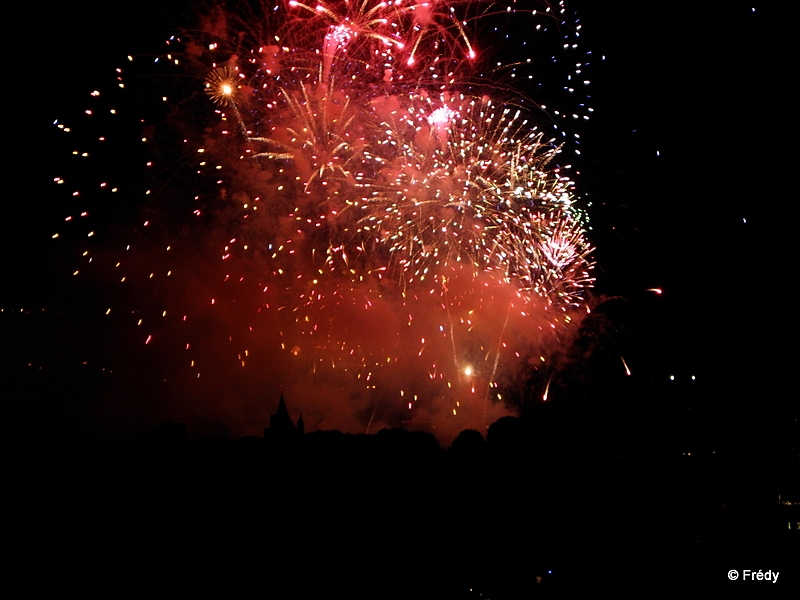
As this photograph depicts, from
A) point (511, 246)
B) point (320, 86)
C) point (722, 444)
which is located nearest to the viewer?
point (320, 86)

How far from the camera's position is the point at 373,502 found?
511 inches

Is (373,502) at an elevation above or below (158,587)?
above

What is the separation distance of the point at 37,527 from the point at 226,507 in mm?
3988

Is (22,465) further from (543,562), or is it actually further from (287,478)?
(543,562)

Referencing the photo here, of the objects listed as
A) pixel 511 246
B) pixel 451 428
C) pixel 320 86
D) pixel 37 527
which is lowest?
pixel 37 527

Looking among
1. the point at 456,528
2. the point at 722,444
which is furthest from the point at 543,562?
the point at 722,444

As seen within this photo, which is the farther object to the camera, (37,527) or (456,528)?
(456,528)

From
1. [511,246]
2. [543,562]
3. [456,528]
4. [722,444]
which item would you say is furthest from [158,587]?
[722,444]

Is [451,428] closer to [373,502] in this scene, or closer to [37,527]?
[373,502]

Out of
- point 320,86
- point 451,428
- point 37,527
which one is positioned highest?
point 320,86

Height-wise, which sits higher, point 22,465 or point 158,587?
point 22,465

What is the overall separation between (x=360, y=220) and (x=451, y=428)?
14590 mm

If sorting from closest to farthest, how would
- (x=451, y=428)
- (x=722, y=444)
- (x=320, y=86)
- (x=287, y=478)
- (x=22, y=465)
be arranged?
(x=320, y=86) < (x=722, y=444) < (x=22, y=465) < (x=287, y=478) < (x=451, y=428)

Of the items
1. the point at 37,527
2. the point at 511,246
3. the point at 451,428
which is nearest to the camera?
the point at 511,246
